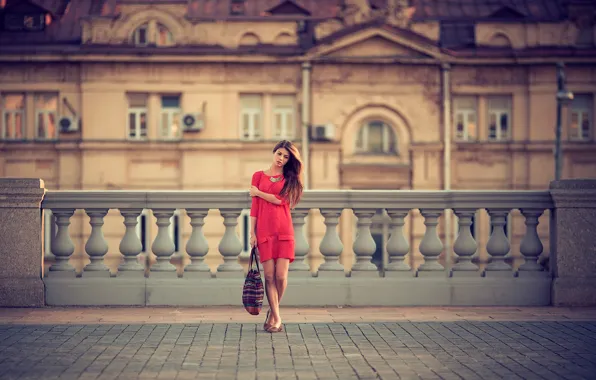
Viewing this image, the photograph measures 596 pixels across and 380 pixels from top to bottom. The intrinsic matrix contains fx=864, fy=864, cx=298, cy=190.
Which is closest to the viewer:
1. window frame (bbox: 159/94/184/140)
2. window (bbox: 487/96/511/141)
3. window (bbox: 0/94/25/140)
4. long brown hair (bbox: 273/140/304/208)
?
long brown hair (bbox: 273/140/304/208)

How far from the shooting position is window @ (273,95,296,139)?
30656mm

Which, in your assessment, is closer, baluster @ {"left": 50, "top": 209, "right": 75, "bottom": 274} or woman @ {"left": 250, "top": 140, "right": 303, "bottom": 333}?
woman @ {"left": 250, "top": 140, "right": 303, "bottom": 333}

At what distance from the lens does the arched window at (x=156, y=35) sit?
98.8ft

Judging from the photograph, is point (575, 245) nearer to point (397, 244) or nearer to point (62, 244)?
point (397, 244)

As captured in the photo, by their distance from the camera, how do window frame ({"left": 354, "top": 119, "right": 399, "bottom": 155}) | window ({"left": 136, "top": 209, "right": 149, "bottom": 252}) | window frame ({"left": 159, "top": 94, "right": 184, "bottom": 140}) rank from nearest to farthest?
window ({"left": 136, "top": 209, "right": 149, "bottom": 252})
window frame ({"left": 159, "top": 94, "right": 184, "bottom": 140})
window frame ({"left": 354, "top": 119, "right": 399, "bottom": 155})

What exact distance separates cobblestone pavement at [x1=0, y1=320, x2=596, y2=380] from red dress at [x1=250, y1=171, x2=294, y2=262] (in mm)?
738

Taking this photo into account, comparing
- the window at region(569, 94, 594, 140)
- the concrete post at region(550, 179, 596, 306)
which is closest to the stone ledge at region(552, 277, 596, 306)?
the concrete post at region(550, 179, 596, 306)

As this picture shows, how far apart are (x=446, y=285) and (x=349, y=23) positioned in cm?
2143

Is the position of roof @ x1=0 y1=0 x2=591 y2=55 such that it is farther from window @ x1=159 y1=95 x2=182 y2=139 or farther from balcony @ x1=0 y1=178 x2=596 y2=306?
balcony @ x1=0 y1=178 x2=596 y2=306

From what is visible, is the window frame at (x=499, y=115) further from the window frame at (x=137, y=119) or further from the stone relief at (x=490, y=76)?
the window frame at (x=137, y=119)

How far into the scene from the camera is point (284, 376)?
607 centimetres

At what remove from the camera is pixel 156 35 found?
98.8 feet

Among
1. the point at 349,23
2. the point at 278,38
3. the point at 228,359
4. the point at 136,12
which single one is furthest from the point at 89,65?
the point at 228,359

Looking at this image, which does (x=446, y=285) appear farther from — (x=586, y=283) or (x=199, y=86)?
(x=199, y=86)
